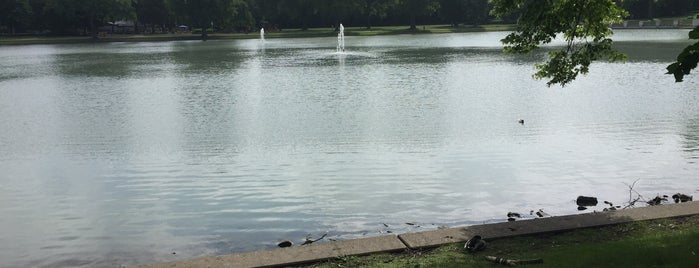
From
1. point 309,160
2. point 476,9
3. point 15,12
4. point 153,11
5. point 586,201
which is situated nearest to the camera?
point 586,201

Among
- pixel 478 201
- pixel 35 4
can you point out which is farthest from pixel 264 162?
pixel 35 4

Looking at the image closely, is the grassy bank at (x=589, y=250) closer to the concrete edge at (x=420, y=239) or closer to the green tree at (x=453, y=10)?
the concrete edge at (x=420, y=239)

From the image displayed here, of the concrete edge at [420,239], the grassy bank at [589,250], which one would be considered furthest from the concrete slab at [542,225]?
the grassy bank at [589,250]

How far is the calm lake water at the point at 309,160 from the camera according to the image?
10219 millimetres

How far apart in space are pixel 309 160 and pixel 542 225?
748 centimetres

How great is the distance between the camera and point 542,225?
26.1 ft

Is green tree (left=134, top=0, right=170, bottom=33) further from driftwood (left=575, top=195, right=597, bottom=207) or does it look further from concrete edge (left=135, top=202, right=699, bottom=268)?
concrete edge (left=135, top=202, right=699, bottom=268)

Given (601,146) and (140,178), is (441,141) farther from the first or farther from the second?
(140,178)

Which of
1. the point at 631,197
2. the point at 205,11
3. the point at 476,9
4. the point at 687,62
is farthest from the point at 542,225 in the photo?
the point at 476,9

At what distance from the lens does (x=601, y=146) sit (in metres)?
15.5

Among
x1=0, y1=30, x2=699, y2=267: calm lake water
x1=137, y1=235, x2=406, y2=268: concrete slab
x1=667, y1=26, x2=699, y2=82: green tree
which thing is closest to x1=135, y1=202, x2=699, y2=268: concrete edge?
x1=137, y1=235, x2=406, y2=268: concrete slab

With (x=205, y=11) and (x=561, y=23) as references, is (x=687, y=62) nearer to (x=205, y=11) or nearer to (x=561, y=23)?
(x=561, y=23)

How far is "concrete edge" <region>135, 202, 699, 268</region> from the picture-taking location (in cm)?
715

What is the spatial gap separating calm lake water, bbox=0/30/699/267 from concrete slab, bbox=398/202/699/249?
193 cm
